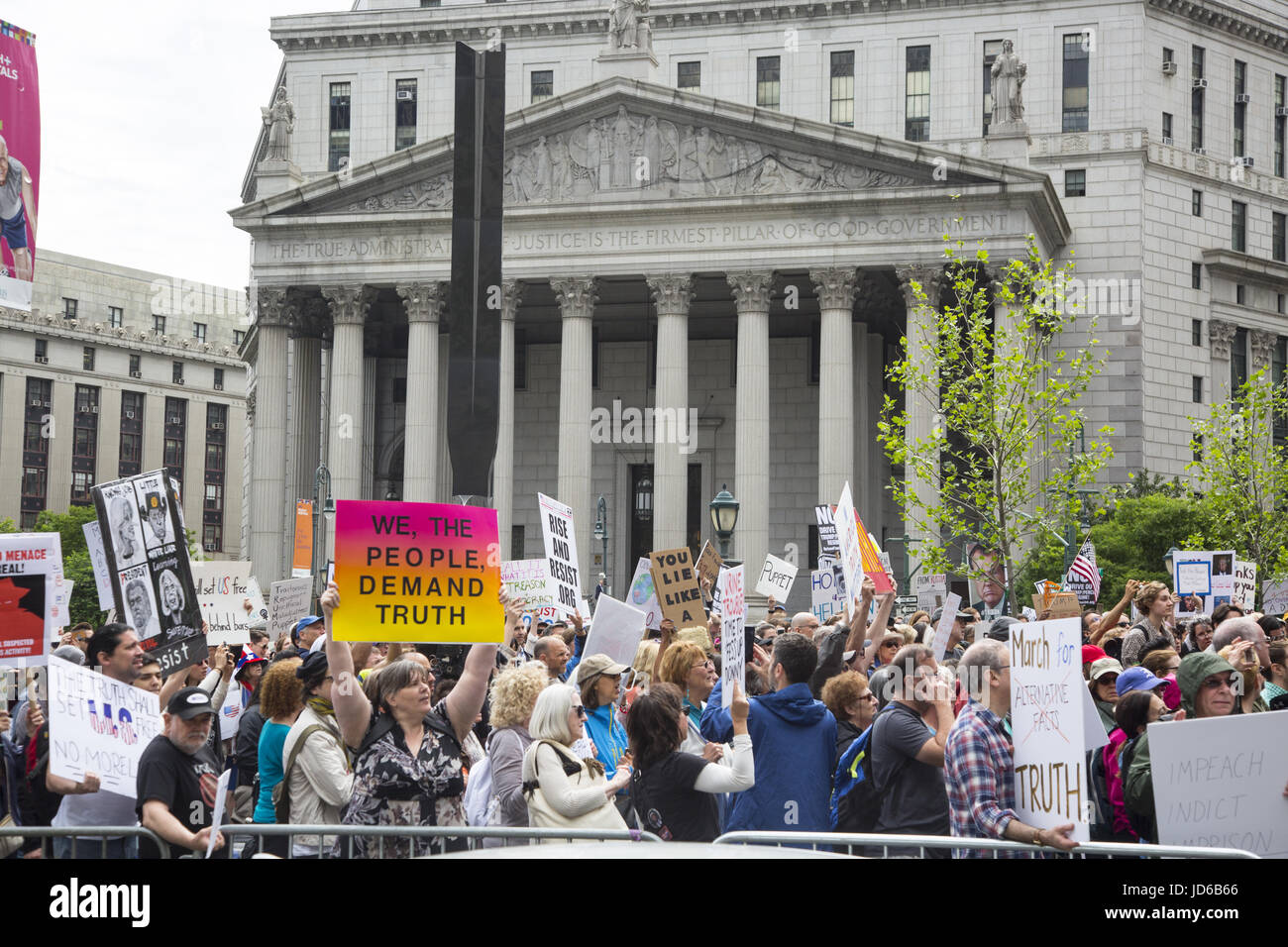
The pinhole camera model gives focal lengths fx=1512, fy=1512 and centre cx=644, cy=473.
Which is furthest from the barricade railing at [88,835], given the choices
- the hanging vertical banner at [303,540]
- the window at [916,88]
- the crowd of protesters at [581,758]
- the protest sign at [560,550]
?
the window at [916,88]

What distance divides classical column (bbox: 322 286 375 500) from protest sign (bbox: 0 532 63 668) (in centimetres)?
3822

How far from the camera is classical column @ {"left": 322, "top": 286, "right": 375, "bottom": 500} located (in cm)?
4891

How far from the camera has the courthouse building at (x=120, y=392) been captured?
112688 mm

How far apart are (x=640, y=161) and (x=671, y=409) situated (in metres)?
8.02

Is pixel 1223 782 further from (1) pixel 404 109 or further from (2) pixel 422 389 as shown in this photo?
(1) pixel 404 109

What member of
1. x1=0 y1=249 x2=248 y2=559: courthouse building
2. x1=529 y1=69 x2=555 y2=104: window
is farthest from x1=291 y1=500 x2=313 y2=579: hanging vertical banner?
x1=0 y1=249 x2=248 y2=559: courthouse building

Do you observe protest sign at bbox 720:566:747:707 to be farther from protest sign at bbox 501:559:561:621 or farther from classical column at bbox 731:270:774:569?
classical column at bbox 731:270:774:569

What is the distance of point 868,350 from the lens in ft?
176

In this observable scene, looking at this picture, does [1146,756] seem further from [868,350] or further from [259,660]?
[868,350]

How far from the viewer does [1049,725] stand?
7.02 metres

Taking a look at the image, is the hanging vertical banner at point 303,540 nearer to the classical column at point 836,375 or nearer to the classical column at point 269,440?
the classical column at point 836,375

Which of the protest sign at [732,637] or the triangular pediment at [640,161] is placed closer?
the protest sign at [732,637]

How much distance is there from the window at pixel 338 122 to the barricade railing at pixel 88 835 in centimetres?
5739
